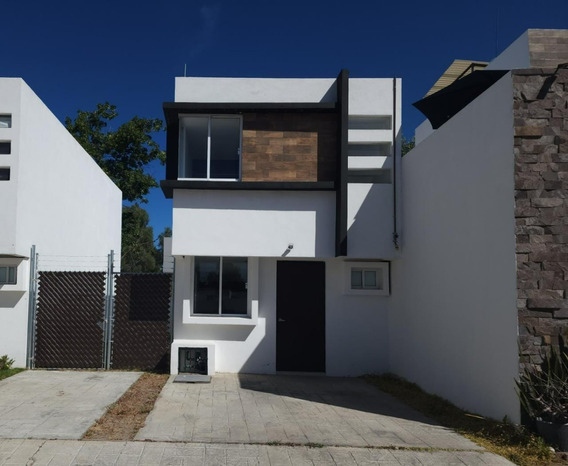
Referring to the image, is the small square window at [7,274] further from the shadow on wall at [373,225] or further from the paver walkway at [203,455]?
the shadow on wall at [373,225]

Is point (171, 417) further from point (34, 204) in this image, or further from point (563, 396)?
point (34, 204)

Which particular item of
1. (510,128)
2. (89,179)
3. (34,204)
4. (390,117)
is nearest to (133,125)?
(89,179)

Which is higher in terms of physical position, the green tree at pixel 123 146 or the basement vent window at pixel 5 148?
the green tree at pixel 123 146

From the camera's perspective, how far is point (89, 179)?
45.0 feet

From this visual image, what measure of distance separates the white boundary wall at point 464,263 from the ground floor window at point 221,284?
9.76 feet

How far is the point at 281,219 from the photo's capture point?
9172 mm

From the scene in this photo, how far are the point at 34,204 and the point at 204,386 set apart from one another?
484 centimetres

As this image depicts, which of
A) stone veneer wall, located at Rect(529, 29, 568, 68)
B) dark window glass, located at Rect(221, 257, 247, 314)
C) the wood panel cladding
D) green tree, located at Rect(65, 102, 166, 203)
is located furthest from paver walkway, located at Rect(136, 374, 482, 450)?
green tree, located at Rect(65, 102, 166, 203)

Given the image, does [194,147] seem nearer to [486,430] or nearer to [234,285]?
[234,285]

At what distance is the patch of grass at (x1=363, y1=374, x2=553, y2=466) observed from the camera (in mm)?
4992

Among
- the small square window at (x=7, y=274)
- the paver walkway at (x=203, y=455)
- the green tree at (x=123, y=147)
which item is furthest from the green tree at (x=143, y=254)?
the paver walkway at (x=203, y=455)

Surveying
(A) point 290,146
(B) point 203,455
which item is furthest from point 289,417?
(A) point 290,146

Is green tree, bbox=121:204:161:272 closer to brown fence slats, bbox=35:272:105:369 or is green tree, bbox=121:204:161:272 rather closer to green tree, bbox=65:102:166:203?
green tree, bbox=65:102:166:203

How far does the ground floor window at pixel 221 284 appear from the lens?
30.8ft
